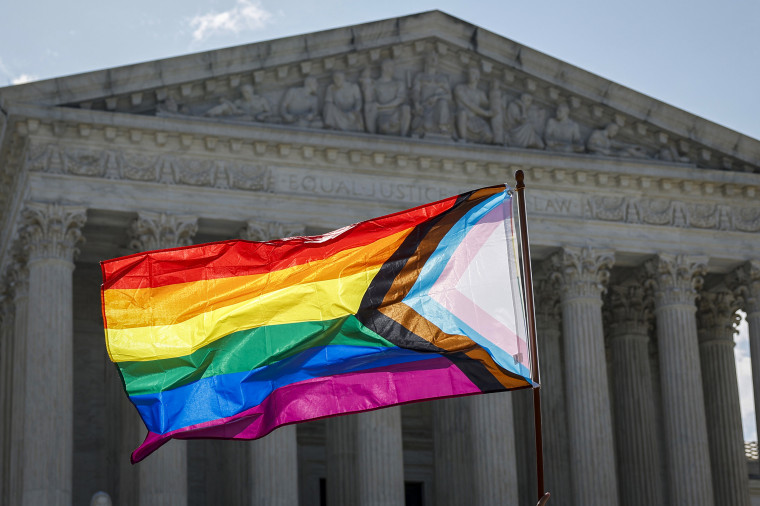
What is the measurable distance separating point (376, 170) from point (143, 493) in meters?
10.8

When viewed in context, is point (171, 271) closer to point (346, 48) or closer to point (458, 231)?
point (458, 231)

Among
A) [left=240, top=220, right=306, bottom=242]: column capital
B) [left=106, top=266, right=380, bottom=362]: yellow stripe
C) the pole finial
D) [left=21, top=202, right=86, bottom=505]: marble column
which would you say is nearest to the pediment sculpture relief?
[left=240, top=220, right=306, bottom=242]: column capital

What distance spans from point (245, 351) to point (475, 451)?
20.5 metres

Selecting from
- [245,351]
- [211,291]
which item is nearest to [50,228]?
[211,291]

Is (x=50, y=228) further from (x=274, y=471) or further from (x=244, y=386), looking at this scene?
(x=244, y=386)

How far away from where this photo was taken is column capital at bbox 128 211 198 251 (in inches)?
1454

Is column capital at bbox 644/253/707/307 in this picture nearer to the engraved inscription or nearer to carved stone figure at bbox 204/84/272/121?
the engraved inscription

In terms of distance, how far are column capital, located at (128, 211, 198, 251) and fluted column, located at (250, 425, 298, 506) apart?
551 centimetres

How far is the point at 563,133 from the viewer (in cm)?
4169

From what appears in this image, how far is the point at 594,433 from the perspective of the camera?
1559 inches

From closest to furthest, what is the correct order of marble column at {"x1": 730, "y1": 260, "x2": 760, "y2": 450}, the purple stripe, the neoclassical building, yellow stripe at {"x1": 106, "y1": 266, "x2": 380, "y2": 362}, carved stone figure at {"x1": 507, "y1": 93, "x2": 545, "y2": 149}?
the purple stripe
yellow stripe at {"x1": 106, "y1": 266, "x2": 380, "y2": 362}
the neoclassical building
carved stone figure at {"x1": 507, "y1": 93, "x2": 545, "y2": 149}
marble column at {"x1": 730, "y1": 260, "x2": 760, "y2": 450}

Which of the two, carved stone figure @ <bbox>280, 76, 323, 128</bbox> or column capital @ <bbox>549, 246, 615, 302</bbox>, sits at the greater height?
carved stone figure @ <bbox>280, 76, 323, 128</bbox>

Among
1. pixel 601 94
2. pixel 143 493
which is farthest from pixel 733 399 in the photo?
pixel 143 493

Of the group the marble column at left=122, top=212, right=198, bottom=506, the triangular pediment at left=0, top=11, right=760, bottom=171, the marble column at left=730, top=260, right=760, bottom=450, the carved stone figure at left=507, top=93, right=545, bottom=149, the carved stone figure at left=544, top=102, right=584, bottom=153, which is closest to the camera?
the marble column at left=122, top=212, right=198, bottom=506
